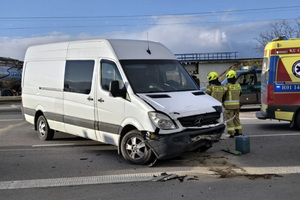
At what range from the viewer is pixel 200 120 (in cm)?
599

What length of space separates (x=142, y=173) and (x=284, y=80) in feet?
18.8

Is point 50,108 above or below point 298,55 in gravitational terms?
below

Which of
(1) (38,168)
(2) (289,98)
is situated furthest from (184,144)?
(2) (289,98)

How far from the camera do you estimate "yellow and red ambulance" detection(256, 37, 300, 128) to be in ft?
30.6

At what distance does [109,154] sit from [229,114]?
11.1 feet

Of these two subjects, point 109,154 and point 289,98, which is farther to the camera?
point 289,98

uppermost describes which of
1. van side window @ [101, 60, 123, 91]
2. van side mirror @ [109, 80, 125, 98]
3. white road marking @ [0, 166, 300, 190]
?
van side window @ [101, 60, 123, 91]

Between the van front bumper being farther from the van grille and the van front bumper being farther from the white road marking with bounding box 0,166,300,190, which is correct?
the white road marking with bounding box 0,166,300,190

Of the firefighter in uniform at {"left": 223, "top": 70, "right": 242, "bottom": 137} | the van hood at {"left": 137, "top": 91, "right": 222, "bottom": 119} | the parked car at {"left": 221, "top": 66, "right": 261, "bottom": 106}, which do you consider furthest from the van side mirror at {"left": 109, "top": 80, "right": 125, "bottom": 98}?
the parked car at {"left": 221, "top": 66, "right": 261, "bottom": 106}

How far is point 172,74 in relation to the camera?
6.87 metres

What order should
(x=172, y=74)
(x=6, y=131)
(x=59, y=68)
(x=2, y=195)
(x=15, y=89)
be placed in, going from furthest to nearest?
Answer: 1. (x=15, y=89)
2. (x=6, y=131)
3. (x=59, y=68)
4. (x=172, y=74)
5. (x=2, y=195)

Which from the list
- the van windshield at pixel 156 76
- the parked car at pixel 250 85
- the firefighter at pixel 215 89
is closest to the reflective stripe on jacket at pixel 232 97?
the firefighter at pixel 215 89

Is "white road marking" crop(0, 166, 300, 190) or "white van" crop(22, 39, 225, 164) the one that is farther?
"white van" crop(22, 39, 225, 164)

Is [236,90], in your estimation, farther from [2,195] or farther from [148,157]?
[2,195]
